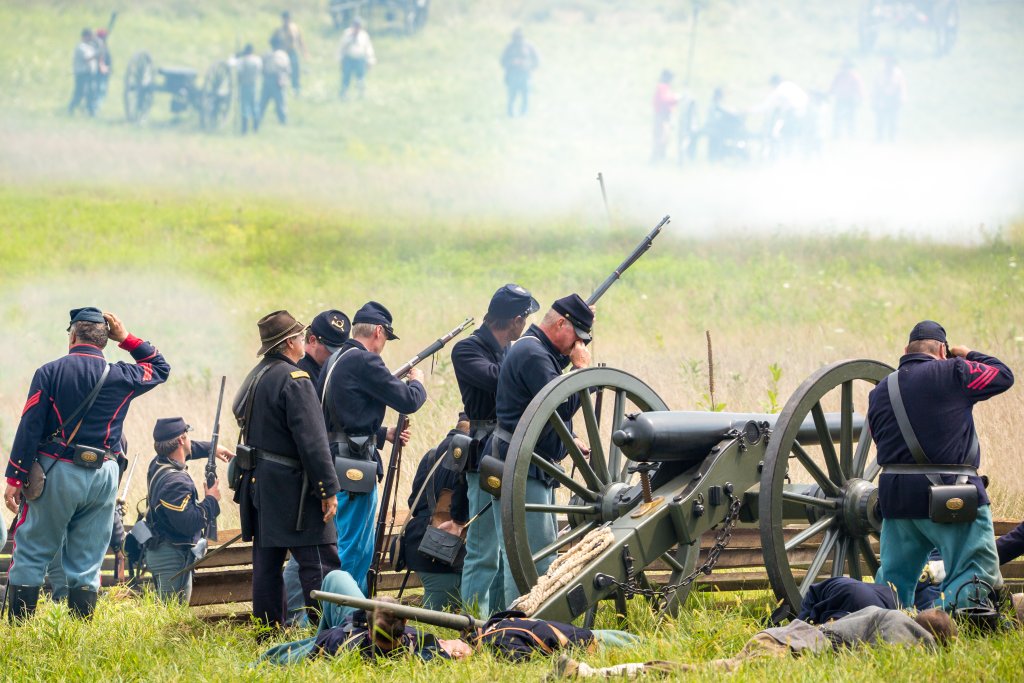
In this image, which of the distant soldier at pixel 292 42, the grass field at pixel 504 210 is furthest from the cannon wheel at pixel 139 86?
the distant soldier at pixel 292 42

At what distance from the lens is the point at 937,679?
4.74 meters

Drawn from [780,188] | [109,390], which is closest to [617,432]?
[109,390]

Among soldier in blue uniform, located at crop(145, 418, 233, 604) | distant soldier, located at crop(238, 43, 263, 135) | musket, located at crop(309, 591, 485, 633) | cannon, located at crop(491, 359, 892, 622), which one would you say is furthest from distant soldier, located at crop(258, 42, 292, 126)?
musket, located at crop(309, 591, 485, 633)

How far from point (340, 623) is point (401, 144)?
84.7ft

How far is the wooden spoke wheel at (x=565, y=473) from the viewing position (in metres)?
6.09

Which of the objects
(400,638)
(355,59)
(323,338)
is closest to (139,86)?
(355,59)

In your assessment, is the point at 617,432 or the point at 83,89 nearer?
the point at 617,432

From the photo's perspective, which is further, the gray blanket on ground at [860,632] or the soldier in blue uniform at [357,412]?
the soldier in blue uniform at [357,412]

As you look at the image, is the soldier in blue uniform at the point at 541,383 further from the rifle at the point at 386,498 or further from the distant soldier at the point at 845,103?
the distant soldier at the point at 845,103

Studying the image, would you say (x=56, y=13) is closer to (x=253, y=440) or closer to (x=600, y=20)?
(x=600, y=20)

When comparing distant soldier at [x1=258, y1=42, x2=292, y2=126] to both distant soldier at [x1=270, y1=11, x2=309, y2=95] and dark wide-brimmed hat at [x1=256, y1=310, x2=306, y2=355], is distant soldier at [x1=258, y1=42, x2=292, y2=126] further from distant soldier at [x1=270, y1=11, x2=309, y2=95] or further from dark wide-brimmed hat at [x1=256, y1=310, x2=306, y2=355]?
dark wide-brimmed hat at [x1=256, y1=310, x2=306, y2=355]

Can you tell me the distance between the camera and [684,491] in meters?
6.20

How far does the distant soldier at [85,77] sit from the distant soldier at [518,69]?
936 centimetres

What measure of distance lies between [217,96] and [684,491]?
87.1ft
